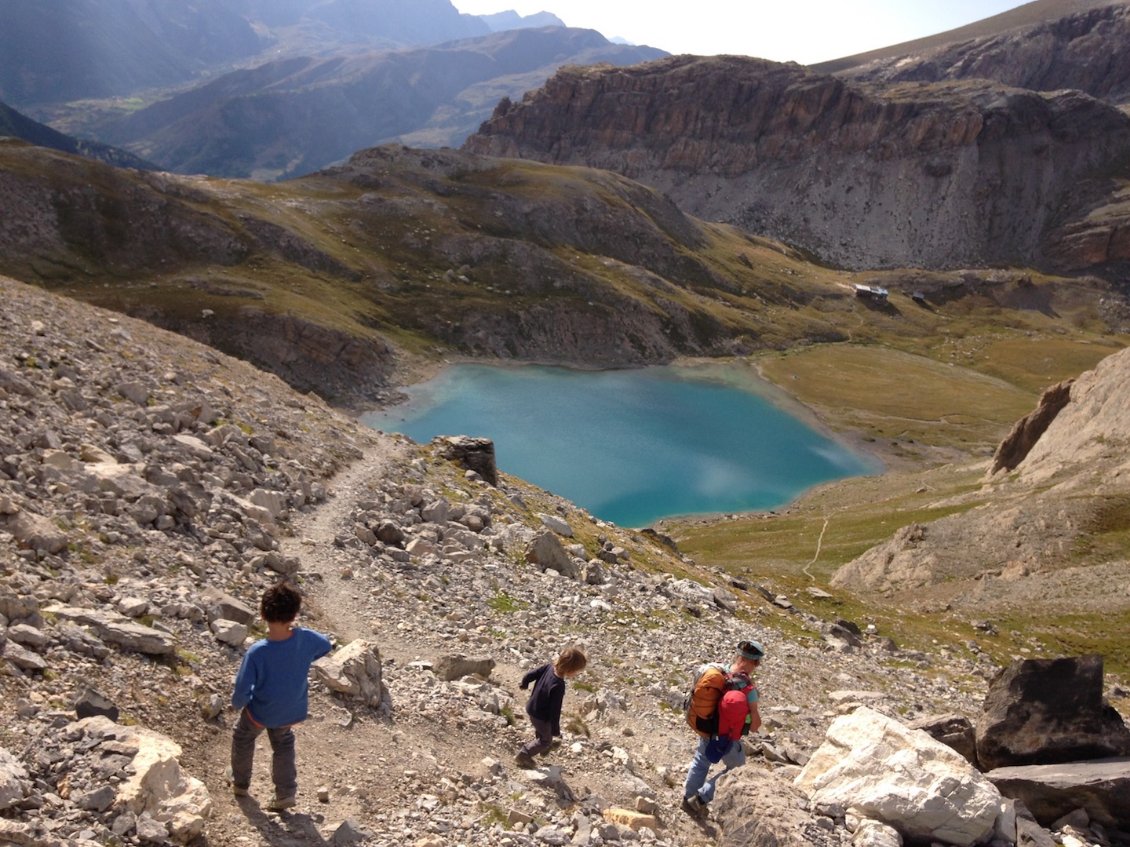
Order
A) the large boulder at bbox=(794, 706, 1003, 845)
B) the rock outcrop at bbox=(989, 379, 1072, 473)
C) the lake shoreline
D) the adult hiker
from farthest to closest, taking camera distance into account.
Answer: the lake shoreline, the rock outcrop at bbox=(989, 379, 1072, 473), the adult hiker, the large boulder at bbox=(794, 706, 1003, 845)

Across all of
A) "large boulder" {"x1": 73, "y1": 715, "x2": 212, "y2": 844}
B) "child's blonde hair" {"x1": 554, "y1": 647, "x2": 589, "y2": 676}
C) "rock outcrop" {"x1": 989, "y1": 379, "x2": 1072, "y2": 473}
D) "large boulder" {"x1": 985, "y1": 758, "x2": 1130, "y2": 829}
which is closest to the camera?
"large boulder" {"x1": 73, "y1": 715, "x2": 212, "y2": 844}

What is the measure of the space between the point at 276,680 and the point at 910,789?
1030cm

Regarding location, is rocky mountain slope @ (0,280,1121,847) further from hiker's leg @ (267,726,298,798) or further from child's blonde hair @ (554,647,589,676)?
child's blonde hair @ (554,647,589,676)

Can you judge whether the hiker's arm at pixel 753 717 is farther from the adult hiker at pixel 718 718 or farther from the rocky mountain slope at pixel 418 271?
the rocky mountain slope at pixel 418 271

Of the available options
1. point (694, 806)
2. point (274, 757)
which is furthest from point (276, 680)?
point (694, 806)

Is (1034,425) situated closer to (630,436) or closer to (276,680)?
(630,436)

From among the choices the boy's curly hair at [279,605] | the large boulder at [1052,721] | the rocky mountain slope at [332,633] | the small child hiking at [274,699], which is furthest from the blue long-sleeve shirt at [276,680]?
the large boulder at [1052,721]

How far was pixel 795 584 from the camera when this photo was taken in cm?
4800

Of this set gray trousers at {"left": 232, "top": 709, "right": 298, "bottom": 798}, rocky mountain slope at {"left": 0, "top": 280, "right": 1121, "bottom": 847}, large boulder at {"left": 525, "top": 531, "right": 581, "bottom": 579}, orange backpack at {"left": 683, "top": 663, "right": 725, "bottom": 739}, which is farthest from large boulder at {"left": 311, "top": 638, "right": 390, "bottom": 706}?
large boulder at {"left": 525, "top": 531, "right": 581, "bottom": 579}

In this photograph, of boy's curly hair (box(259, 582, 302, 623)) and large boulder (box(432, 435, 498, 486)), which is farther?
large boulder (box(432, 435, 498, 486))

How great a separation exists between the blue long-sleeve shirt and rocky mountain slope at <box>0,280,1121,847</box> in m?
1.08

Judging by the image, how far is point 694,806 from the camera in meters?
14.5

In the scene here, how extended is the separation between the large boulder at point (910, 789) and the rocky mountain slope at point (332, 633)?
2.31 feet

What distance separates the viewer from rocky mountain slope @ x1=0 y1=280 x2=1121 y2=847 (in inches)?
416
